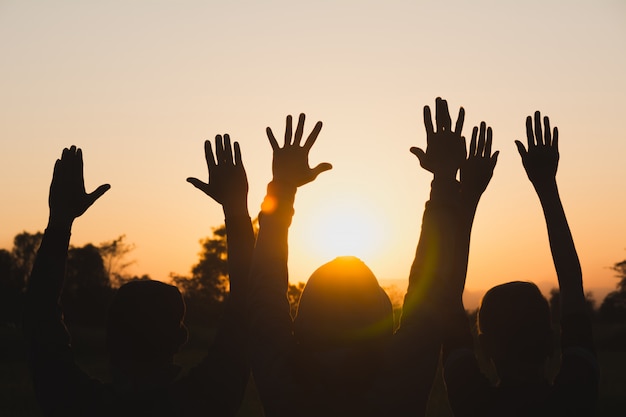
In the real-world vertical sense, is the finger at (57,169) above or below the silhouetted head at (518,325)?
above

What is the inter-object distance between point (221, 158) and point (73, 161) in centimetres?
Result: 78

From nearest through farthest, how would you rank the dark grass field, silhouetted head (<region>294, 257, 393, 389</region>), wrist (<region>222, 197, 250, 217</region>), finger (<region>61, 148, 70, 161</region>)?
silhouetted head (<region>294, 257, 393, 389</region>) → finger (<region>61, 148, 70, 161</region>) → wrist (<region>222, 197, 250, 217</region>) → the dark grass field

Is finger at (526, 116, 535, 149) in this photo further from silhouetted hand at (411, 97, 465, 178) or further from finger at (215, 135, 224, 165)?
finger at (215, 135, 224, 165)

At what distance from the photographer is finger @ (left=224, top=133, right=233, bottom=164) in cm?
436

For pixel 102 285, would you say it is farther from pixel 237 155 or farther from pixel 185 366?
pixel 237 155

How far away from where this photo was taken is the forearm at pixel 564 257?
3920mm

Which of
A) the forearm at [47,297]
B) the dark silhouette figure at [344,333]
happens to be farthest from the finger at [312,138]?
the forearm at [47,297]

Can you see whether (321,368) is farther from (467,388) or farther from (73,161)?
(73,161)

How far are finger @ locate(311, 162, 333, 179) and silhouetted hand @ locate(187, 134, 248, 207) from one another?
59 centimetres

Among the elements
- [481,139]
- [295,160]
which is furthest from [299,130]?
[481,139]

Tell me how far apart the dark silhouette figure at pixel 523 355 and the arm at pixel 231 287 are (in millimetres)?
993

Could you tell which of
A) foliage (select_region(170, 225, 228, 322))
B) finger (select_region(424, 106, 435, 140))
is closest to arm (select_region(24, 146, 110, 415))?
finger (select_region(424, 106, 435, 140))

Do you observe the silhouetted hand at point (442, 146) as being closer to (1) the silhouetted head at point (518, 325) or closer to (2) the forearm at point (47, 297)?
(1) the silhouetted head at point (518, 325)

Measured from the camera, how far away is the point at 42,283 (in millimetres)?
3525
